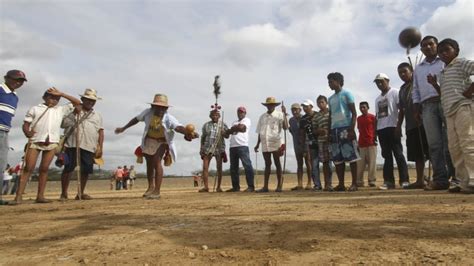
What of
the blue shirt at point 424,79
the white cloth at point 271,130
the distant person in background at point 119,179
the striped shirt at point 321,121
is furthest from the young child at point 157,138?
the distant person in background at point 119,179

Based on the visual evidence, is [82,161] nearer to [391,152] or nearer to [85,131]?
[85,131]

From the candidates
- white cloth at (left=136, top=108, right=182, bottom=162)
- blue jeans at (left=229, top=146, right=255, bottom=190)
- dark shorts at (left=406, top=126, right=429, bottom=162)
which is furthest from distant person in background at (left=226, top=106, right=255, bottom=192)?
dark shorts at (left=406, top=126, right=429, bottom=162)

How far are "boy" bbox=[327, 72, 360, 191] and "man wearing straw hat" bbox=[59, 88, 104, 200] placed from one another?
4.04 meters

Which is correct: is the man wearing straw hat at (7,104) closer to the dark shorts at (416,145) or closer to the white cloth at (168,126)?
the white cloth at (168,126)

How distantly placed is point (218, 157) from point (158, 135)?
9.06ft

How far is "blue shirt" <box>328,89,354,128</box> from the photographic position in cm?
665

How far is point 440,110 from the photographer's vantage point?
5859mm

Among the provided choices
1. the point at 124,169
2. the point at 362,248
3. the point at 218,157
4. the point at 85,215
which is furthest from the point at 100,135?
the point at 124,169

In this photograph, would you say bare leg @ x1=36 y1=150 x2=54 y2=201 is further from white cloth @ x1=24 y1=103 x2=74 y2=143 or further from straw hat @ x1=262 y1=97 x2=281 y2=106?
straw hat @ x1=262 y1=97 x2=281 y2=106

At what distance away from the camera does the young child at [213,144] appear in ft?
30.1

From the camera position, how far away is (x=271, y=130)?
8.45 m

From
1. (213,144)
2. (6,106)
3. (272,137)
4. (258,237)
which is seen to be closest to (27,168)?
(6,106)

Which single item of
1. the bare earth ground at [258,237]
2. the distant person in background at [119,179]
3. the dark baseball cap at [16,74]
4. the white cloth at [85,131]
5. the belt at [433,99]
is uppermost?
the dark baseball cap at [16,74]

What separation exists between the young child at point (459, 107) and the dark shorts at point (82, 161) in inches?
220
